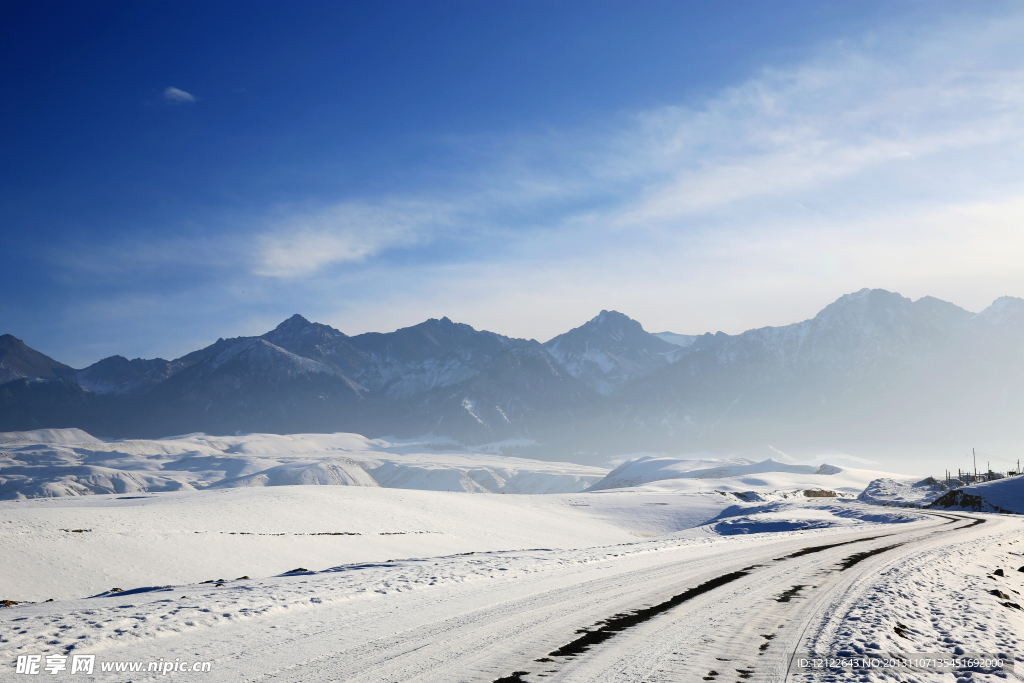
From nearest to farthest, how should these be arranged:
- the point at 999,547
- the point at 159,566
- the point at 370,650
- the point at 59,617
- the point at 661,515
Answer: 1. the point at 370,650
2. the point at 59,617
3. the point at 159,566
4. the point at 999,547
5. the point at 661,515

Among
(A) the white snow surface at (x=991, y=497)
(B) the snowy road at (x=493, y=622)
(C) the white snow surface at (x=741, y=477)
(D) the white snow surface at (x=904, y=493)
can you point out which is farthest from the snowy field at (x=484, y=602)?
(C) the white snow surface at (x=741, y=477)

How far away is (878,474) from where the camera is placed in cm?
16388

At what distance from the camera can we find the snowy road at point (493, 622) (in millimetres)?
7352

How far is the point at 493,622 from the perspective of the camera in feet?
31.3

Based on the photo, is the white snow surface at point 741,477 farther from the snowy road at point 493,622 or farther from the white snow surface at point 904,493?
the snowy road at point 493,622

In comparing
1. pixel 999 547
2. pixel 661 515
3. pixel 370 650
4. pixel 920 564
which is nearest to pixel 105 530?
pixel 370 650

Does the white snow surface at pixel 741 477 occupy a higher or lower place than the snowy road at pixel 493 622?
lower

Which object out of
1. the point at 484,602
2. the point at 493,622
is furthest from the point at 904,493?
the point at 493,622

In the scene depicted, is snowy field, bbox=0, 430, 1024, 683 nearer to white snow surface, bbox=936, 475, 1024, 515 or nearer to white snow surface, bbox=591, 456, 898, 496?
white snow surface, bbox=936, 475, 1024, 515

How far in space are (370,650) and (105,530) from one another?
76.0 feet

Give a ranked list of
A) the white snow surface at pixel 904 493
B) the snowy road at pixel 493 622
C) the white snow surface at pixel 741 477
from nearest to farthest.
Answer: the snowy road at pixel 493 622
the white snow surface at pixel 904 493
the white snow surface at pixel 741 477

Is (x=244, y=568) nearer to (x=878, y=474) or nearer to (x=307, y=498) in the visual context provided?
(x=307, y=498)

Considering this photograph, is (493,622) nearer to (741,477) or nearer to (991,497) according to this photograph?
(991,497)

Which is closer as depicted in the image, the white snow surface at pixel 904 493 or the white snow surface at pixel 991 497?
the white snow surface at pixel 991 497
